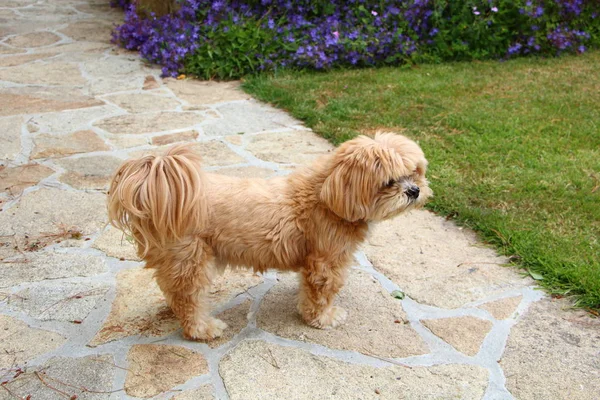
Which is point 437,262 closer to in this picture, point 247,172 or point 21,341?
point 247,172

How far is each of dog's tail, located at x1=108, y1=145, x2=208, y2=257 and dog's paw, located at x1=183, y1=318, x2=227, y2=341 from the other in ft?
1.96

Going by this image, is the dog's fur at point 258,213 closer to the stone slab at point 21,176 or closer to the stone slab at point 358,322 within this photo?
the stone slab at point 358,322

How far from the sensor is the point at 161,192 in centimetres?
277

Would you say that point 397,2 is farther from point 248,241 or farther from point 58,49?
point 248,241

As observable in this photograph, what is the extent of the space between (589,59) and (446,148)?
3777 mm

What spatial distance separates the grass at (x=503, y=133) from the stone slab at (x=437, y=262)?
14 centimetres

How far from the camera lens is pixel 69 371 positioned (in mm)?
2963

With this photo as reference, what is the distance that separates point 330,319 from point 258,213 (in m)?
0.79

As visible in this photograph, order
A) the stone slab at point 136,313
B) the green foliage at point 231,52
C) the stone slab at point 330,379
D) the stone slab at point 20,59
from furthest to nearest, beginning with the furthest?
1. the stone slab at point 20,59
2. the green foliage at point 231,52
3. the stone slab at point 136,313
4. the stone slab at point 330,379

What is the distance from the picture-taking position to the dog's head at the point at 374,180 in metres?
2.92

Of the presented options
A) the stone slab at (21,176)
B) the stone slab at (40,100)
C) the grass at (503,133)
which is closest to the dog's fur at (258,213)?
the grass at (503,133)

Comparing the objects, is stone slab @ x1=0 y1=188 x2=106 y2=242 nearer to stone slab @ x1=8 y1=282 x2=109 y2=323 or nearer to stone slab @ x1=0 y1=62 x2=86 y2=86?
stone slab @ x1=8 y1=282 x2=109 y2=323

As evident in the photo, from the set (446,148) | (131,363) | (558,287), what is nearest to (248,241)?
(131,363)

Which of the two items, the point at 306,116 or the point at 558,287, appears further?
the point at 306,116
